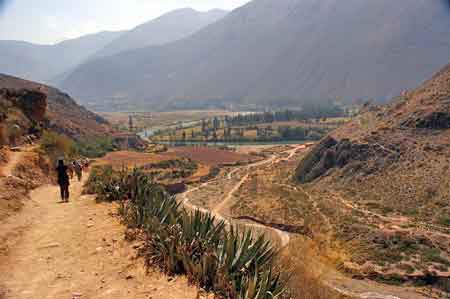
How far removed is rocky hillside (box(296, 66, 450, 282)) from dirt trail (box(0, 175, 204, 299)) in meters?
19.4

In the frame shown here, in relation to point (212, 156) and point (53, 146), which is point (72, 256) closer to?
point (53, 146)

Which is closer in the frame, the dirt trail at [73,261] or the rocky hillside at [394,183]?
the dirt trail at [73,261]

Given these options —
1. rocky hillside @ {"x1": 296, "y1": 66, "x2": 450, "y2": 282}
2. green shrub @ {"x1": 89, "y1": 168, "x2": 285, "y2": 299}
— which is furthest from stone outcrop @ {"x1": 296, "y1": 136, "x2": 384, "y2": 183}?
green shrub @ {"x1": 89, "y1": 168, "x2": 285, "y2": 299}

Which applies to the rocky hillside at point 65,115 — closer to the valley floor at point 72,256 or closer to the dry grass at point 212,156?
the dry grass at point 212,156

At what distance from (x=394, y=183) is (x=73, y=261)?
35.4 metres

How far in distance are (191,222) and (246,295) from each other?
310 centimetres

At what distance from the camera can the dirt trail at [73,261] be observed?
6949 millimetres

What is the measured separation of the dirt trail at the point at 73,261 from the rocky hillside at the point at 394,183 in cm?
1938

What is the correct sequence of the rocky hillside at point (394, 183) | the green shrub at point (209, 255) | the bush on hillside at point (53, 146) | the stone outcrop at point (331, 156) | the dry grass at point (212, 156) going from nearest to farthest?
the green shrub at point (209, 255), the bush on hillside at point (53, 146), the rocky hillside at point (394, 183), the stone outcrop at point (331, 156), the dry grass at point (212, 156)

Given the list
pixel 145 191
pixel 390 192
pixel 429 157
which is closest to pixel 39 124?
pixel 145 191

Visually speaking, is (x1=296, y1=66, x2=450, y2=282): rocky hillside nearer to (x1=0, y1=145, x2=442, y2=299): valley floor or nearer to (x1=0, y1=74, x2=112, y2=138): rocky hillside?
(x1=0, y1=145, x2=442, y2=299): valley floor

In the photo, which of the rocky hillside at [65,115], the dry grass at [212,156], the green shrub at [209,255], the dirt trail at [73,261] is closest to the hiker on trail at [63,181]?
the dirt trail at [73,261]

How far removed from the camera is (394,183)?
37656 millimetres

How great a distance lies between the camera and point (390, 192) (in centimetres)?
3634
